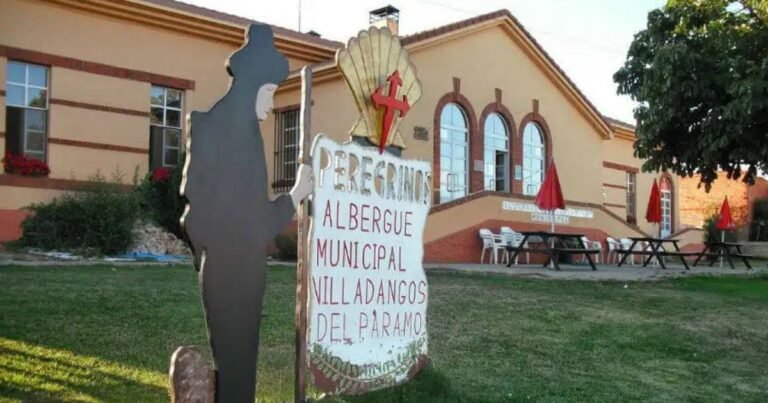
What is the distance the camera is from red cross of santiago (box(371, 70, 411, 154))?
5176mm

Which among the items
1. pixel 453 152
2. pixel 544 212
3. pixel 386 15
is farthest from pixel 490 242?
pixel 386 15

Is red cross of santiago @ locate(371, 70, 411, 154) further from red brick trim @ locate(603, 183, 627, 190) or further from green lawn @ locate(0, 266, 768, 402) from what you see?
red brick trim @ locate(603, 183, 627, 190)

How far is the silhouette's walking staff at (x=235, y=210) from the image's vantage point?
11.5 feet

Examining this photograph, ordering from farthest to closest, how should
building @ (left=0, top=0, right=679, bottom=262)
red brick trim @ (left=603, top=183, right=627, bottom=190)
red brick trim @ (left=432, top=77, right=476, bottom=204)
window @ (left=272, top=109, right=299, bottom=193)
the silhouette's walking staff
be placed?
red brick trim @ (left=603, top=183, right=627, bottom=190)
red brick trim @ (left=432, top=77, right=476, bottom=204)
window @ (left=272, top=109, right=299, bottom=193)
building @ (left=0, top=0, right=679, bottom=262)
the silhouette's walking staff

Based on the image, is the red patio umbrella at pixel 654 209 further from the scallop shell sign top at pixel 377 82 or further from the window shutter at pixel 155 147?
the scallop shell sign top at pixel 377 82

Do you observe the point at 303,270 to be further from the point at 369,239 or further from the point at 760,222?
the point at 760,222

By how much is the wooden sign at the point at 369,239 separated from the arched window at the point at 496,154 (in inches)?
742

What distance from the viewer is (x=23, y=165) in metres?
16.3

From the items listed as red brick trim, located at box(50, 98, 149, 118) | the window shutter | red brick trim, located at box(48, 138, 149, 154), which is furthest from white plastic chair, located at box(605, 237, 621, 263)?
red brick trim, located at box(50, 98, 149, 118)

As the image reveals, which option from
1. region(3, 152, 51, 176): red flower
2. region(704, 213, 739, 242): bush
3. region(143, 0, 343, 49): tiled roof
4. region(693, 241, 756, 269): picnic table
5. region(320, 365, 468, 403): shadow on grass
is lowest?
region(320, 365, 468, 403): shadow on grass

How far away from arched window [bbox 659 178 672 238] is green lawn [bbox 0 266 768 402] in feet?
78.3

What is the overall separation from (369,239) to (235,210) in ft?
4.62

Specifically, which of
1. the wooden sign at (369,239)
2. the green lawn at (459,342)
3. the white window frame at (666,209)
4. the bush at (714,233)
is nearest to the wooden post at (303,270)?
the wooden sign at (369,239)

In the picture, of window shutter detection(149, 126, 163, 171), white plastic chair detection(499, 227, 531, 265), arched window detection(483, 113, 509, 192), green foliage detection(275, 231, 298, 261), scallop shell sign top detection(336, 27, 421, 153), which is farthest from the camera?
arched window detection(483, 113, 509, 192)
